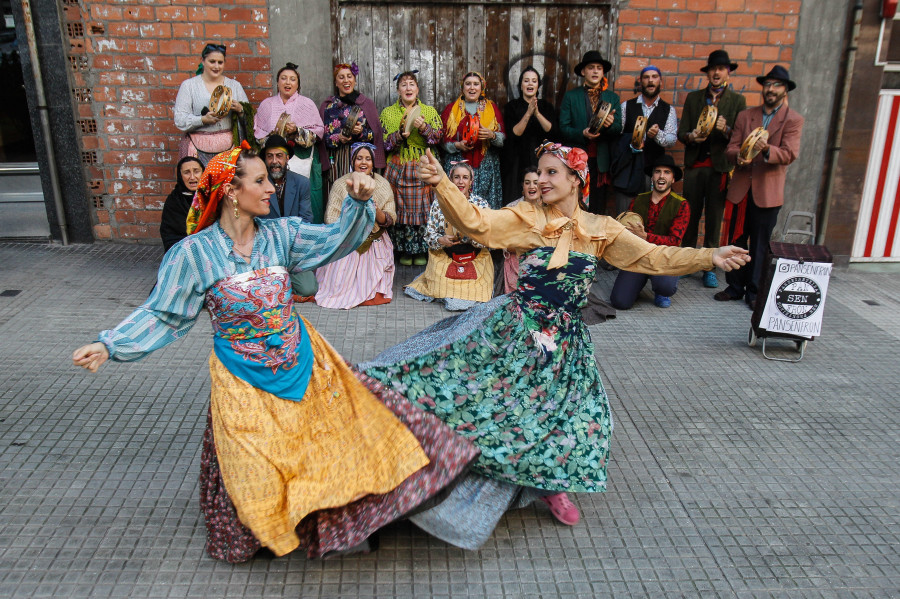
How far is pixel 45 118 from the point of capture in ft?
24.9

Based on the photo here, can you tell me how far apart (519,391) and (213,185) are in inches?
66.3

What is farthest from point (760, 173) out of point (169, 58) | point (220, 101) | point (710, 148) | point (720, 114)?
point (169, 58)

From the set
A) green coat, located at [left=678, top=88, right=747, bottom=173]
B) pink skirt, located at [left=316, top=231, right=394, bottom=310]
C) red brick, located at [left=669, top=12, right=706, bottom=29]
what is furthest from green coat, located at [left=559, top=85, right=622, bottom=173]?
pink skirt, located at [left=316, top=231, right=394, bottom=310]

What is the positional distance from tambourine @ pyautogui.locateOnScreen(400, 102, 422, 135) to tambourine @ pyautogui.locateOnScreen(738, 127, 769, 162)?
3.07 metres

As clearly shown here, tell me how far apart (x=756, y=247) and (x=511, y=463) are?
180 inches

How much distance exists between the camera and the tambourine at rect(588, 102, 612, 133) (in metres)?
7.07

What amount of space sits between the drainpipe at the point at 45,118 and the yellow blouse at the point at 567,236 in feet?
19.4

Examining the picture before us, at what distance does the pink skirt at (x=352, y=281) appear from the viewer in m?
6.70

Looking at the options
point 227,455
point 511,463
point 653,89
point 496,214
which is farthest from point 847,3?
point 227,455

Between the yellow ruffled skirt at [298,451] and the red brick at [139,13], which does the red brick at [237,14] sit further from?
the yellow ruffled skirt at [298,451]

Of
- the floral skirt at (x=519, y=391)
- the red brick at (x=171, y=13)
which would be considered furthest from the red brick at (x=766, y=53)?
the red brick at (x=171, y=13)

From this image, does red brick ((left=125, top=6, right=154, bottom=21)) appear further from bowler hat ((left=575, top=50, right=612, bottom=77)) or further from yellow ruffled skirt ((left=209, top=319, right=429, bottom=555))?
yellow ruffled skirt ((left=209, top=319, right=429, bottom=555))

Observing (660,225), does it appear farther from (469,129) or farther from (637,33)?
(637,33)

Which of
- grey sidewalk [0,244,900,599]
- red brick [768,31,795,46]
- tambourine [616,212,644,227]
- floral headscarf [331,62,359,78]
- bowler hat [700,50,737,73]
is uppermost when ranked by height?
red brick [768,31,795,46]
